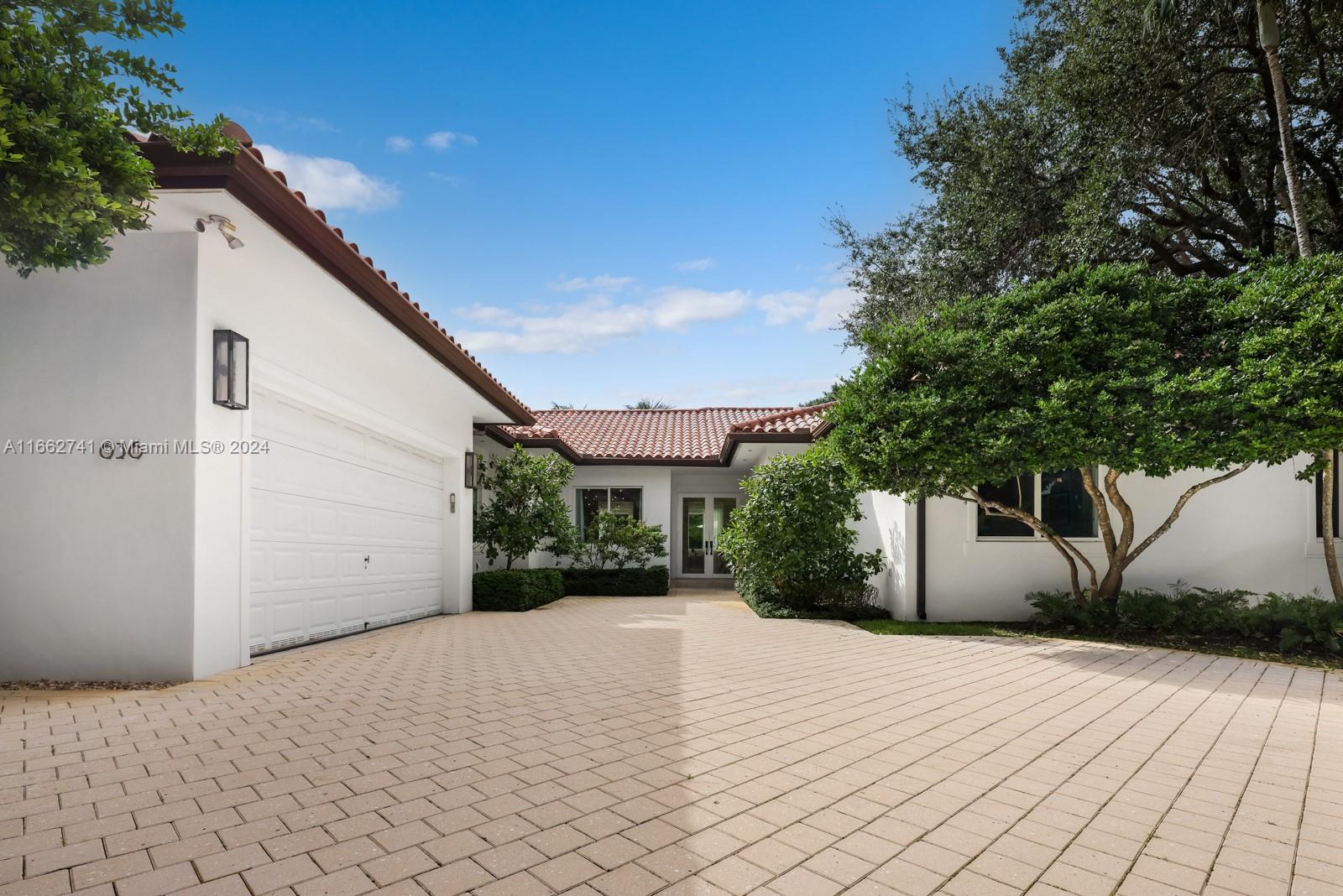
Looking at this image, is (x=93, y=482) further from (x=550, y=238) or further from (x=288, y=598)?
(x=550, y=238)

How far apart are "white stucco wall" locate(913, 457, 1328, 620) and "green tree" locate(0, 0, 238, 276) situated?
919cm

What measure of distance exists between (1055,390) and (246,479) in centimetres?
759

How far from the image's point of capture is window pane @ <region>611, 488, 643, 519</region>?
17062 mm

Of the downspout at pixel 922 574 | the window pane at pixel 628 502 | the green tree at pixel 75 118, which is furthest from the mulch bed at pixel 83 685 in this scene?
the window pane at pixel 628 502

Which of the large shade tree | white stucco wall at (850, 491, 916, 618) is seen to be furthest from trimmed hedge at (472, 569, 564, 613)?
the large shade tree

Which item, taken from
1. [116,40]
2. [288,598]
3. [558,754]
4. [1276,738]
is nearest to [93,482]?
[288,598]

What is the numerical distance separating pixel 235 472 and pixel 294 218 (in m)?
2.12

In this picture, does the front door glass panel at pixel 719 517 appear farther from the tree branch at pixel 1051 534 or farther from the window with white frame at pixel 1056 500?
the tree branch at pixel 1051 534

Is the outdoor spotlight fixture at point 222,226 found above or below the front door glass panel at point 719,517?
above

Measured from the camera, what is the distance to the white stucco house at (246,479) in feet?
17.7

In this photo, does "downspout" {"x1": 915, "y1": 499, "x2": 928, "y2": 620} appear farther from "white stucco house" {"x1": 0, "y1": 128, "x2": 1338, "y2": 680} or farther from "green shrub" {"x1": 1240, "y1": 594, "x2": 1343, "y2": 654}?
"green shrub" {"x1": 1240, "y1": 594, "x2": 1343, "y2": 654}

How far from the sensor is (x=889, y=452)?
25.8 ft

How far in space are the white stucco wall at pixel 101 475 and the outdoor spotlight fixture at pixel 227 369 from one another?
0.22 metres

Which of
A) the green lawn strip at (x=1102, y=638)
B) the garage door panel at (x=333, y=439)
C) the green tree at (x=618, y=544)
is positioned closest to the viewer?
the garage door panel at (x=333, y=439)
